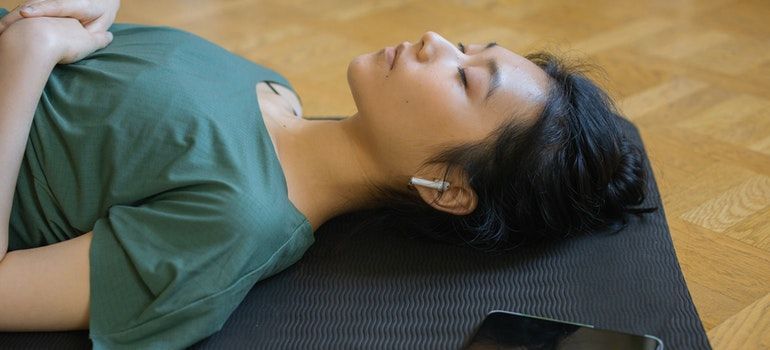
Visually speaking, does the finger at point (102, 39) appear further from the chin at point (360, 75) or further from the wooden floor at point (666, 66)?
the wooden floor at point (666, 66)

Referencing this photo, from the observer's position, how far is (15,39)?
1.28m

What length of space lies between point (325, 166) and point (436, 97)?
226 mm

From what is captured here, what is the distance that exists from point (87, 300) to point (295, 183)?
0.36m

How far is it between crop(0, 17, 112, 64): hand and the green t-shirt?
0.08 feet

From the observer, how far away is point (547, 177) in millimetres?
1307

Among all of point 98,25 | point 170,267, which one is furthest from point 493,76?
point 98,25

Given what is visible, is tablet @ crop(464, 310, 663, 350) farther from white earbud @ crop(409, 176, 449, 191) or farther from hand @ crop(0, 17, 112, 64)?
hand @ crop(0, 17, 112, 64)

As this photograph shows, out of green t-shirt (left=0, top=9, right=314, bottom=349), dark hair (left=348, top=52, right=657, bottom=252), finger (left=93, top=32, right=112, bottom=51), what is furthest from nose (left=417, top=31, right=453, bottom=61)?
finger (left=93, top=32, right=112, bottom=51)

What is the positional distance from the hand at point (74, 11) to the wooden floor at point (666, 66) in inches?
25.9

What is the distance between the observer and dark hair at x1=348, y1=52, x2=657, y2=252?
130cm

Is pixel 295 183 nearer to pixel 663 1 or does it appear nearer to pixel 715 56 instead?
pixel 715 56

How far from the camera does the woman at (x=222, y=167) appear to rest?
46.1 inches

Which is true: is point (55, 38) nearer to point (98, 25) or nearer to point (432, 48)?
point (98, 25)

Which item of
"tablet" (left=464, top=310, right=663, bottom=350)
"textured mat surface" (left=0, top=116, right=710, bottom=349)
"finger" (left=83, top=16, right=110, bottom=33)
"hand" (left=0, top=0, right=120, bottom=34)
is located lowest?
"textured mat surface" (left=0, top=116, right=710, bottom=349)
